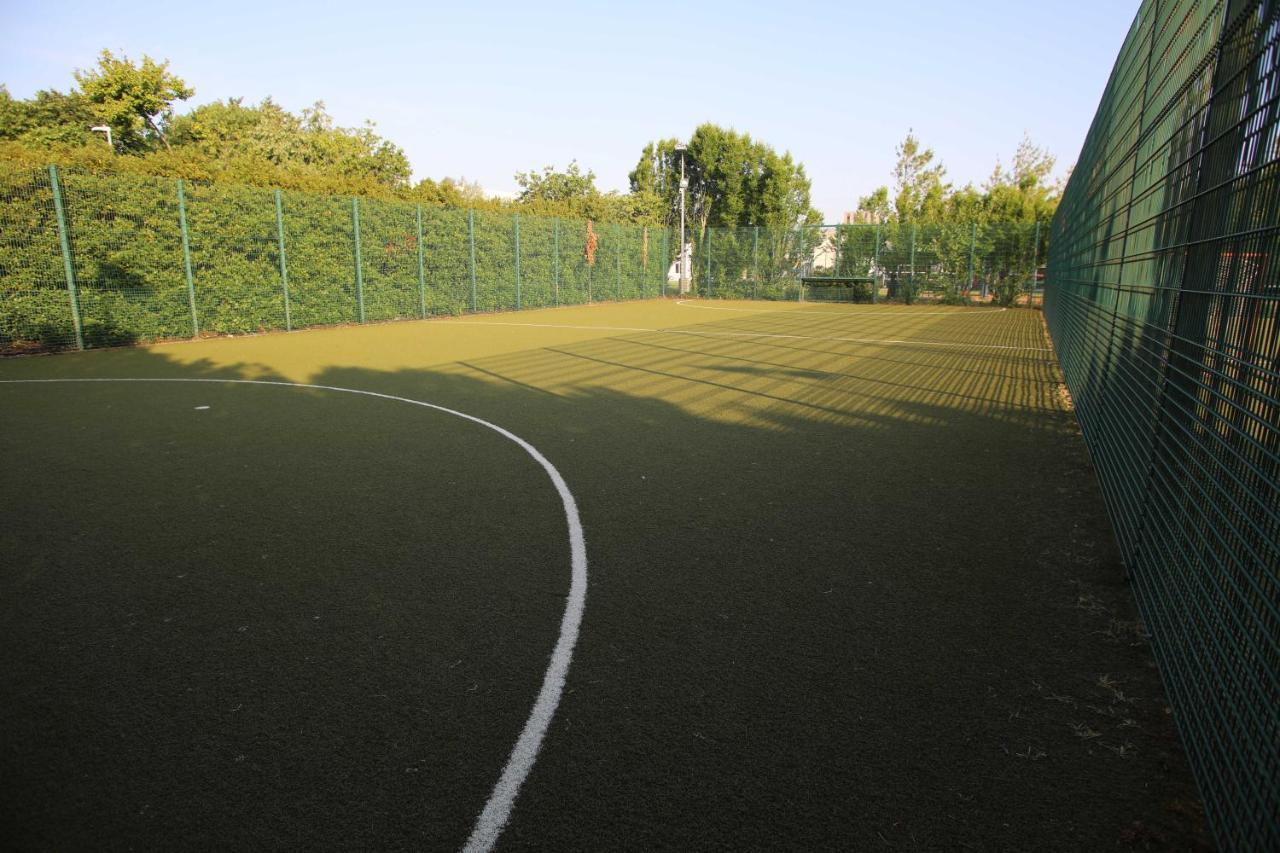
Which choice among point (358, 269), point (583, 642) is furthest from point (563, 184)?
point (583, 642)

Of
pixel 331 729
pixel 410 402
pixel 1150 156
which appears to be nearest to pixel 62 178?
pixel 410 402

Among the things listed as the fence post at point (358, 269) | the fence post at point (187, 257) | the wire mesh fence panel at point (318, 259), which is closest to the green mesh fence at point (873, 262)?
the fence post at point (358, 269)

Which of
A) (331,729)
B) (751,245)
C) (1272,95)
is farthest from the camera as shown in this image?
(751,245)

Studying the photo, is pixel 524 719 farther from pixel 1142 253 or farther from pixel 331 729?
pixel 1142 253

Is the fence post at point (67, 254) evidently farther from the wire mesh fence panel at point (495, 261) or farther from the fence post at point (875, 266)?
the fence post at point (875, 266)

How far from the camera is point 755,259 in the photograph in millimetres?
35312

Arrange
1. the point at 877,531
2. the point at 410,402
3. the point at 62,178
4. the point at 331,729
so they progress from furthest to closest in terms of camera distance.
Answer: the point at 62,178, the point at 410,402, the point at 877,531, the point at 331,729

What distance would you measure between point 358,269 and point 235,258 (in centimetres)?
355

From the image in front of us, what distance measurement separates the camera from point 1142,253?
503cm

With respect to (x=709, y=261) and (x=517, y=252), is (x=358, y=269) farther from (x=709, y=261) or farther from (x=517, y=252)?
(x=709, y=261)

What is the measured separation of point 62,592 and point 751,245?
33.8m

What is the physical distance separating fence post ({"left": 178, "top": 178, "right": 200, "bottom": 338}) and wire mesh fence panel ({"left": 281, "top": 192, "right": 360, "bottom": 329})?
2.12 m

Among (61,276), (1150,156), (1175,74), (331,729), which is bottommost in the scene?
(331,729)

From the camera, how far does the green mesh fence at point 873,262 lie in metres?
30.1
